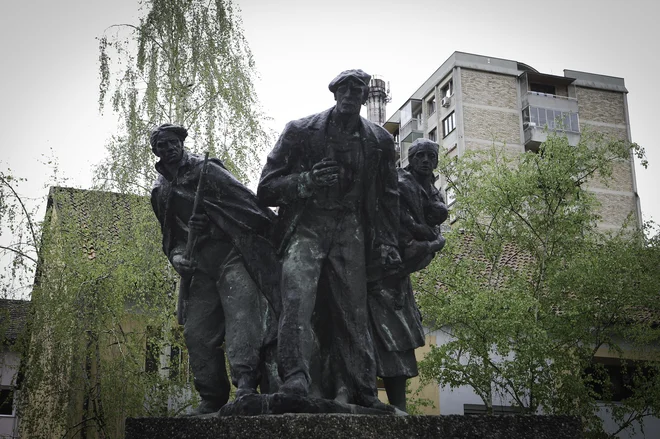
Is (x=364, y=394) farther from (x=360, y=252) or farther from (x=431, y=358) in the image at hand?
(x=431, y=358)

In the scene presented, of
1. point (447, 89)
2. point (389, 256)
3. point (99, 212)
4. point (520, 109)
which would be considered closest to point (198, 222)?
point (389, 256)

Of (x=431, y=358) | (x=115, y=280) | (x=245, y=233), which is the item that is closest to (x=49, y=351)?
(x=115, y=280)

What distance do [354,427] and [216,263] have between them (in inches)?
68.1

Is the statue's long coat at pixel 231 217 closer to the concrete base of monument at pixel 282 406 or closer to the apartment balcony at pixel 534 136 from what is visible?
the concrete base of monument at pixel 282 406

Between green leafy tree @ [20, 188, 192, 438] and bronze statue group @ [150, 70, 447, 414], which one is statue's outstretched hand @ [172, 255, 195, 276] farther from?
green leafy tree @ [20, 188, 192, 438]

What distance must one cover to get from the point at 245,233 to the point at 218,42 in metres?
14.4

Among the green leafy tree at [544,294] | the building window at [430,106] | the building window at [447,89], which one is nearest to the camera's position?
the green leafy tree at [544,294]

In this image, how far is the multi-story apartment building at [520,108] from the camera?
127 feet

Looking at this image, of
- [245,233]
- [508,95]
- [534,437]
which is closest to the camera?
[534,437]

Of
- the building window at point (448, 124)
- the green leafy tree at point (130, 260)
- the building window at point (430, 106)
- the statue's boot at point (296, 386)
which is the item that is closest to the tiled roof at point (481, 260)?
the green leafy tree at point (130, 260)

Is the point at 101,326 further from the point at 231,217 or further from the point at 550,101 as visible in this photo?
the point at 550,101

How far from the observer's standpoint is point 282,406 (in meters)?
5.01

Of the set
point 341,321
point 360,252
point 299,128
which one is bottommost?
point 341,321

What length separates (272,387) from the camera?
558cm
